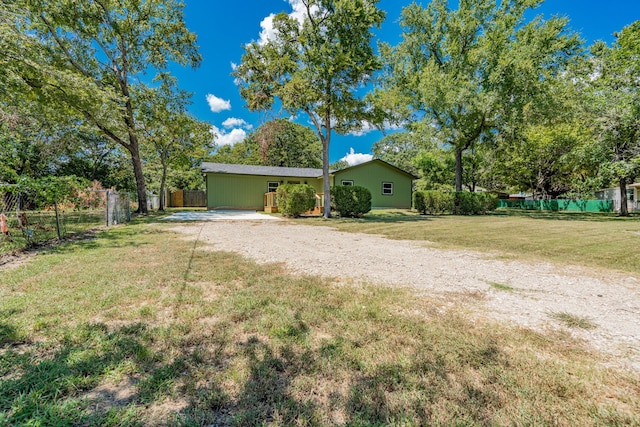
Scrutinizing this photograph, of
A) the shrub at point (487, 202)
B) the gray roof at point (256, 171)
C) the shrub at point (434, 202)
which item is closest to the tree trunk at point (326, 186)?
the shrub at point (434, 202)

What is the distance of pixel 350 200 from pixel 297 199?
8.96 ft

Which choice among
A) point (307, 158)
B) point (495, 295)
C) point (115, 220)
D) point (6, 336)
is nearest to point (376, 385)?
point (495, 295)

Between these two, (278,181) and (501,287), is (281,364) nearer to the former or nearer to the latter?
(501,287)

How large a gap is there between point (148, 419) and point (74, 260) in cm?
432

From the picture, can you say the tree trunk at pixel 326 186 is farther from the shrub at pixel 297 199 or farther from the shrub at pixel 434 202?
the shrub at pixel 434 202

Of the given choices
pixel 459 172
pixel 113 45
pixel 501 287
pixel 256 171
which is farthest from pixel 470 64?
pixel 113 45

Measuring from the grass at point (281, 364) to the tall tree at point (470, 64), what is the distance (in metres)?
15.9

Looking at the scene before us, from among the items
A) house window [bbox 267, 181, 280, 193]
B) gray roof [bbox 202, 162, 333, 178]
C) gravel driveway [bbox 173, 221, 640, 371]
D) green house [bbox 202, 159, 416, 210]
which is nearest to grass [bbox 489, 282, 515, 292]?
gravel driveway [bbox 173, 221, 640, 371]

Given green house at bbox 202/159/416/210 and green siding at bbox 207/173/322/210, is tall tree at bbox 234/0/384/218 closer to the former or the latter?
green house at bbox 202/159/416/210

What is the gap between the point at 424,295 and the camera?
10.00 feet

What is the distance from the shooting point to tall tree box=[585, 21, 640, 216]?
12.7m

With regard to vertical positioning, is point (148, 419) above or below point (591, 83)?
below

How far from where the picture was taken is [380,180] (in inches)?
885

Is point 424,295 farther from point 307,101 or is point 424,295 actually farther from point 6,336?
point 307,101
